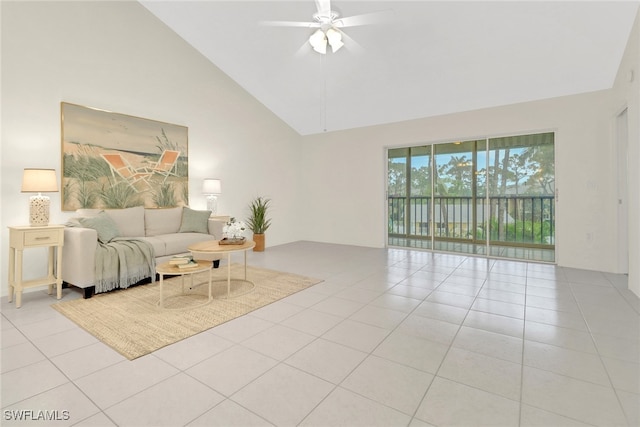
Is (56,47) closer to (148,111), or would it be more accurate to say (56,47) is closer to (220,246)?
(148,111)

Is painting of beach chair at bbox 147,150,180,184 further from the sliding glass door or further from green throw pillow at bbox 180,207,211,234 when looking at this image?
the sliding glass door

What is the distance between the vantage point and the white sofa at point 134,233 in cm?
323

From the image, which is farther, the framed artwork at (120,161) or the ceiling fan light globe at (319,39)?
the framed artwork at (120,161)

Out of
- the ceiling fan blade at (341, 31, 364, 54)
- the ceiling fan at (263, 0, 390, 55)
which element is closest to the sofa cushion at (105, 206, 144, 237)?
the ceiling fan at (263, 0, 390, 55)

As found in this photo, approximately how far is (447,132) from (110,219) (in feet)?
18.1

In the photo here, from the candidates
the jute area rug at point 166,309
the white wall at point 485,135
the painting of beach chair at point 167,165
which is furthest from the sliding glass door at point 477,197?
the painting of beach chair at point 167,165

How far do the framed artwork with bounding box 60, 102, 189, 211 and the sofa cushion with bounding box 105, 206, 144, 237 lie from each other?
0.66 feet

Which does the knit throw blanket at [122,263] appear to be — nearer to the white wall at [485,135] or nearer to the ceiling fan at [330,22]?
the ceiling fan at [330,22]

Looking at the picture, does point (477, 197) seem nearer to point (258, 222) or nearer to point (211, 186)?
point (258, 222)

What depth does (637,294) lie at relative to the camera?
3.19 metres

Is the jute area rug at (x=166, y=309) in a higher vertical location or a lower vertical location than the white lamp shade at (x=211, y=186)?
lower

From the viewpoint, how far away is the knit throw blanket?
333 centimetres

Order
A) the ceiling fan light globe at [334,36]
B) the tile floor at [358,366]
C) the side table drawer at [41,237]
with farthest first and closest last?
1. the ceiling fan light globe at [334,36]
2. the side table drawer at [41,237]
3. the tile floor at [358,366]

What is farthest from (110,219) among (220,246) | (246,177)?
(246,177)
